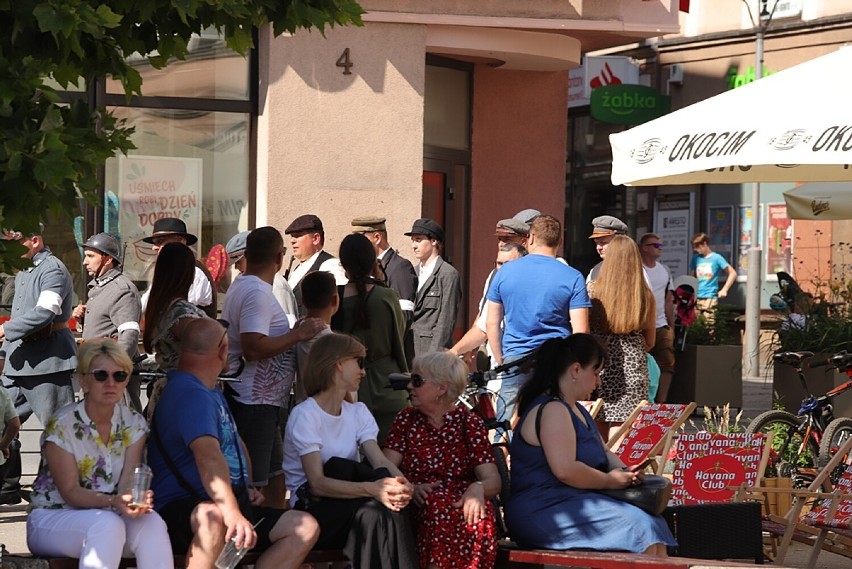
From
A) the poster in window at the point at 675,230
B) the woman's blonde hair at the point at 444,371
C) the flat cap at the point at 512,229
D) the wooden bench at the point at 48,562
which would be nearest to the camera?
the wooden bench at the point at 48,562

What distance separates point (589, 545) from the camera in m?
6.31

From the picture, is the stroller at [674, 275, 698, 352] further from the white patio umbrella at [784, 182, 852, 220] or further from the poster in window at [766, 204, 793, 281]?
the poster in window at [766, 204, 793, 281]

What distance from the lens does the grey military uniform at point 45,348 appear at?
29.0 ft

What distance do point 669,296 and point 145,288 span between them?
4676 mm

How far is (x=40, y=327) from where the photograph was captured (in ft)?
28.9

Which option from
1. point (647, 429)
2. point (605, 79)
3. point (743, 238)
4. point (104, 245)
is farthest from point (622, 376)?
point (605, 79)

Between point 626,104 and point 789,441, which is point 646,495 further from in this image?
point 626,104

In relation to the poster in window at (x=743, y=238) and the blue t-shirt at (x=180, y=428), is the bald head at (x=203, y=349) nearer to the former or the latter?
the blue t-shirt at (x=180, y=428)

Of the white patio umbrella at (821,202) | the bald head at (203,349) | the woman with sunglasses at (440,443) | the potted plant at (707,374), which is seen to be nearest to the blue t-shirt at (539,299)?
the woman with sunglasses at (440,443)

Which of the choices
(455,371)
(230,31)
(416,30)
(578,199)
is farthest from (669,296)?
(578,199)

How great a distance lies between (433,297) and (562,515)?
15.1 feet

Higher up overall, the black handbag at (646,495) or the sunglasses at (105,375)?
the sunglasses at (105,375)

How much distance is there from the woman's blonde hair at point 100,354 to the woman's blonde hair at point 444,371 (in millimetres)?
1291

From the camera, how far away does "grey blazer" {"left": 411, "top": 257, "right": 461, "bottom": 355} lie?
35.3 feet
